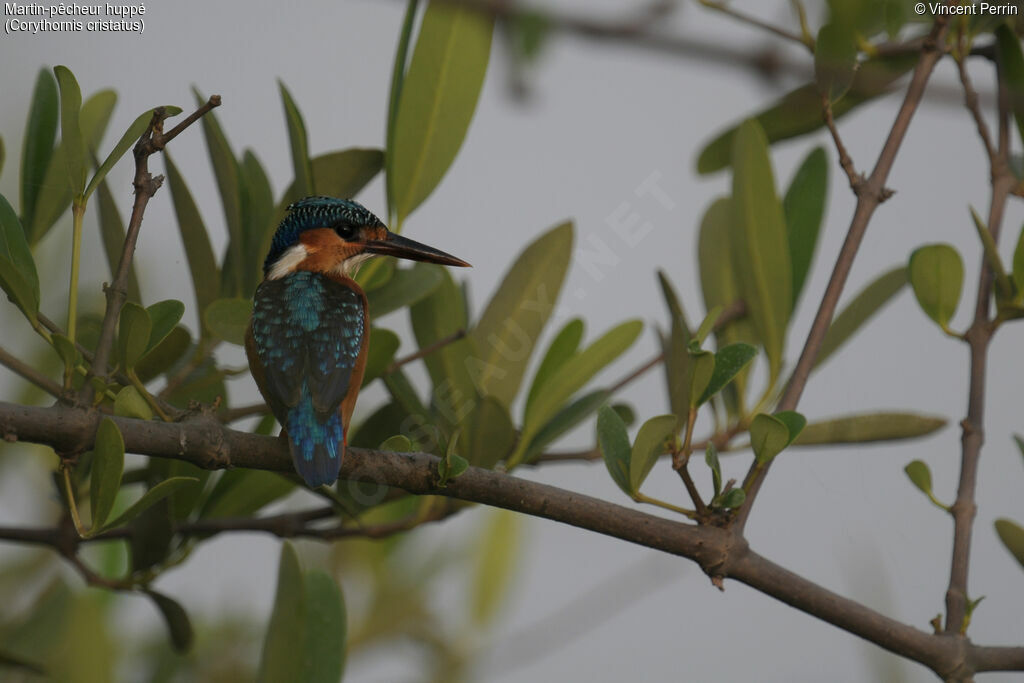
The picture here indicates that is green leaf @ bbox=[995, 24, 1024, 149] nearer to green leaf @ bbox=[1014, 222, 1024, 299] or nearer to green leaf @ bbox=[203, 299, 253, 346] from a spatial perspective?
green leaf @ bbox=[1014, 222, 1024, 299]

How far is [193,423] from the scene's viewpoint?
5.04ft

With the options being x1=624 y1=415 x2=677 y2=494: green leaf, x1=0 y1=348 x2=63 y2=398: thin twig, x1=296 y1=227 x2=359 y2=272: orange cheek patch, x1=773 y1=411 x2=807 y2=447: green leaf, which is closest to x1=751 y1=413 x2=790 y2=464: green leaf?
x1=773 y1=411 x2=807 y2=447: green leaf

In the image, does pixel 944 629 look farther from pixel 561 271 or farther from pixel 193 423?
pixel 193 423

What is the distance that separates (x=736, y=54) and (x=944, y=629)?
1210 millimetres

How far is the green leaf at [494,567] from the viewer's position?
2387 mm

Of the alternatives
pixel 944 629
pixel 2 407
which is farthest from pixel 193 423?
Answer: pixel 944 629

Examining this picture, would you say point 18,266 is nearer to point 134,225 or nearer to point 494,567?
point 134,225

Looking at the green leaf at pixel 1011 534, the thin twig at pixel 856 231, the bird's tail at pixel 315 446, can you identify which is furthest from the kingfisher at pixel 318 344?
the green leaf at pixel 1011 534

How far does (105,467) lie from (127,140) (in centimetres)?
43

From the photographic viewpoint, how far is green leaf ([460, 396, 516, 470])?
74.4 inches

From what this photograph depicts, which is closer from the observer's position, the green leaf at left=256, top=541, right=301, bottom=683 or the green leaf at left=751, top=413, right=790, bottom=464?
the green leaf at left=751, top=413, right=790, bottom=464

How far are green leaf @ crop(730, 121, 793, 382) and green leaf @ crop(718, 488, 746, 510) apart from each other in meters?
0.61

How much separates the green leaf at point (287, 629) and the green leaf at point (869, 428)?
1.00 metres

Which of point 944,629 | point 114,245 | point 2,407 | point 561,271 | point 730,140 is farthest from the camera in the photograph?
point 730,140
